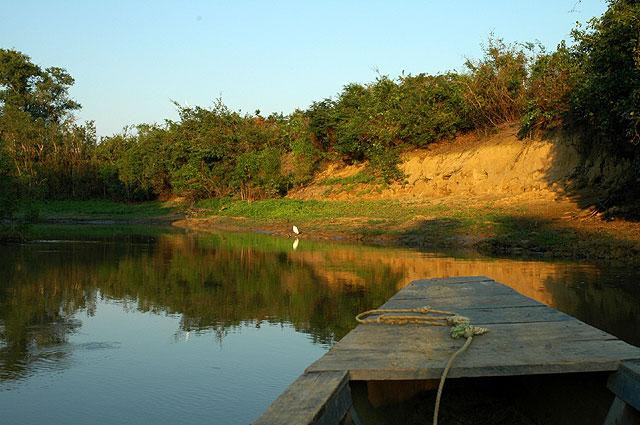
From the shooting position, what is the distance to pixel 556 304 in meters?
10.8

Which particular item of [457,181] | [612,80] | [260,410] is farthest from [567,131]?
[260,410]

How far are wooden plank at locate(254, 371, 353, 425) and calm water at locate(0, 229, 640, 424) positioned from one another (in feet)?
6.17

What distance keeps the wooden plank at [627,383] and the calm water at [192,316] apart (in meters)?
2.80

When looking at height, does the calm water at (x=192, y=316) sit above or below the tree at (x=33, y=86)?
below

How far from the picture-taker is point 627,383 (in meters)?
4.20

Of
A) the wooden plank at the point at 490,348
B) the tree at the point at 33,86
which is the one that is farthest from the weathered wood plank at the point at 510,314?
the tree at the point at 33,86

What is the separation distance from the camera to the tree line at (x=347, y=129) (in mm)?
17031

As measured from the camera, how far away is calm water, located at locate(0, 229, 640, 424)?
6.54 metres

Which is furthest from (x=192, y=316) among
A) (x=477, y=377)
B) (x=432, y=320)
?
(x=477, y=377)

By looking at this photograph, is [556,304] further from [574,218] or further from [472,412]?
[574,218]

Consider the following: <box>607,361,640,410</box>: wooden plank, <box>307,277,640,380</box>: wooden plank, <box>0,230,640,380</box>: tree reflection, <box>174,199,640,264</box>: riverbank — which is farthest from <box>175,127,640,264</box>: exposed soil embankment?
<box>607,361,640,410</box>: wooden plank

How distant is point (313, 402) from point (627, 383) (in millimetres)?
1836

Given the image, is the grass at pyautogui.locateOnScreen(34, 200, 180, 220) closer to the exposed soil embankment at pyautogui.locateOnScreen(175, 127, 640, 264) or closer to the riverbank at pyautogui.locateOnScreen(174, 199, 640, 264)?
the exposed soil embankment at pyautogui.locateOnScreen(175, 127, 640, 264)

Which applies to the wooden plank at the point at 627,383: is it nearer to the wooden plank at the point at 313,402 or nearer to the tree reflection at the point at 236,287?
the wooden plank at the point at 313,402
